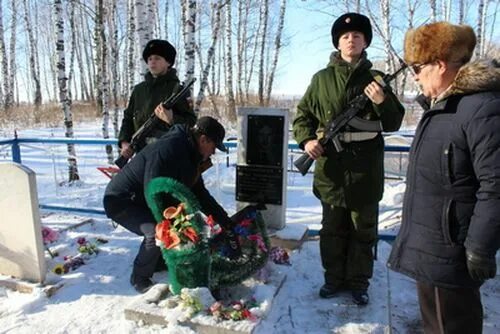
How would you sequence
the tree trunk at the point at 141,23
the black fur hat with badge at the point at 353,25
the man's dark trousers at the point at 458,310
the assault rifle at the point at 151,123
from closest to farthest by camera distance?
1. the man's dark trousers at the point at 458,310
2. the black fur hat with badge at the point at 353,25
3. the assault rifle at the point at 151,123
4. the tree trunk at the point at 141,23

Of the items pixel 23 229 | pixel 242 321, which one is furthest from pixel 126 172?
pixel 242 321

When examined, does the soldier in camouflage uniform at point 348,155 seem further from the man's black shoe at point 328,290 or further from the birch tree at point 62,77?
the birch tree at point 62,77

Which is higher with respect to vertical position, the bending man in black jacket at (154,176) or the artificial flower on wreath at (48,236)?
the bending man in black jacket at (154,176)

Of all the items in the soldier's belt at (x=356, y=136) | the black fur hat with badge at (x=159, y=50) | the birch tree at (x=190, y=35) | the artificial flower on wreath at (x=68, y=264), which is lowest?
the artificial flower on wreath at (x=68, y=264)

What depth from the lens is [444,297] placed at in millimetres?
1727

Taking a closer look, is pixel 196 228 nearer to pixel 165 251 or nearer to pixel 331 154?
pixel 165 251

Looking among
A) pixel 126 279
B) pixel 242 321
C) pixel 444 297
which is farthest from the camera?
pixel 126 279

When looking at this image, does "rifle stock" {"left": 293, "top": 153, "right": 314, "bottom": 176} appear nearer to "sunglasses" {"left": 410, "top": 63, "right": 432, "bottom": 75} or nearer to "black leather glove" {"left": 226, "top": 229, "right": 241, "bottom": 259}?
"black leather glove" {"left": 226, "top": 229, "right": 241, "bottom": 259}

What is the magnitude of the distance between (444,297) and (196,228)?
1475 millimetres

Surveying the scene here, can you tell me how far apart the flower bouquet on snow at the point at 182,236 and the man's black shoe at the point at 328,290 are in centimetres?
91

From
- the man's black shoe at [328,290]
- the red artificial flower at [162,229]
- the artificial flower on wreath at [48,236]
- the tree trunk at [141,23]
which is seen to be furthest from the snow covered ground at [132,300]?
the tree trunk at [141,23]

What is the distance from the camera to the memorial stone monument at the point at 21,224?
3135 mm

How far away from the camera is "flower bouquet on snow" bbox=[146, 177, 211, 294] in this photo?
261cm

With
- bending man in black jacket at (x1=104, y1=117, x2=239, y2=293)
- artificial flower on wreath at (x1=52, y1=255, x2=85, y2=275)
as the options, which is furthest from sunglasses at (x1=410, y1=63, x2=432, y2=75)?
artificial flower on wreath at (x1=52, y1=255, x2=85, y2=275)
